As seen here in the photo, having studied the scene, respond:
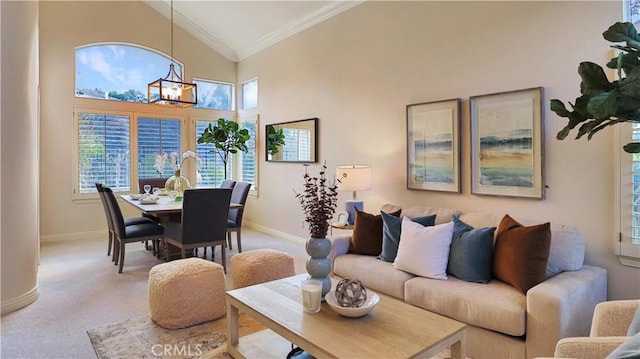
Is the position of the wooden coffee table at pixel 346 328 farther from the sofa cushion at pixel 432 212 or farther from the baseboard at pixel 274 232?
the baseboard at pixel 274 232

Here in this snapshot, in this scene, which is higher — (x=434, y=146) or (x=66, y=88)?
(x=66, y=88)

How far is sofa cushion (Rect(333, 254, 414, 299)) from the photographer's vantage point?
2773 mm

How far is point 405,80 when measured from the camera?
13.4 feet

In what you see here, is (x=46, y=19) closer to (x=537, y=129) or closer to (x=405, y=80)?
(x=405, y=80)

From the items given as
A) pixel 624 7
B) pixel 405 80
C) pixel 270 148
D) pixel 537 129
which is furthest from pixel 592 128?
pixel 270 148

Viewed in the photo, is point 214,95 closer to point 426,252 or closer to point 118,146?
point 118,146

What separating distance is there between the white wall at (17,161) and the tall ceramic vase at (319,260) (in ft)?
8.90

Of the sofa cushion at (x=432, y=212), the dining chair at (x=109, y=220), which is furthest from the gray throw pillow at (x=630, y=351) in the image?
the dining chair at (x=109, y=220)

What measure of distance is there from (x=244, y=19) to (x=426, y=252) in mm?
5113

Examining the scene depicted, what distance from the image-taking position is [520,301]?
86.9 inches

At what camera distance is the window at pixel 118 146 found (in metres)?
6.09

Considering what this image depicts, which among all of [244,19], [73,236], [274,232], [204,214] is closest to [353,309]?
[204,214]

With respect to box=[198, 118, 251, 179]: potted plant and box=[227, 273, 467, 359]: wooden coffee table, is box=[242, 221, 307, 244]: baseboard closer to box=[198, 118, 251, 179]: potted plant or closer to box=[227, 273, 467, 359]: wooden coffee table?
box=[198, 118, 251, 179]: potted plant

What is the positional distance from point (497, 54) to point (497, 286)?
2.06 m
